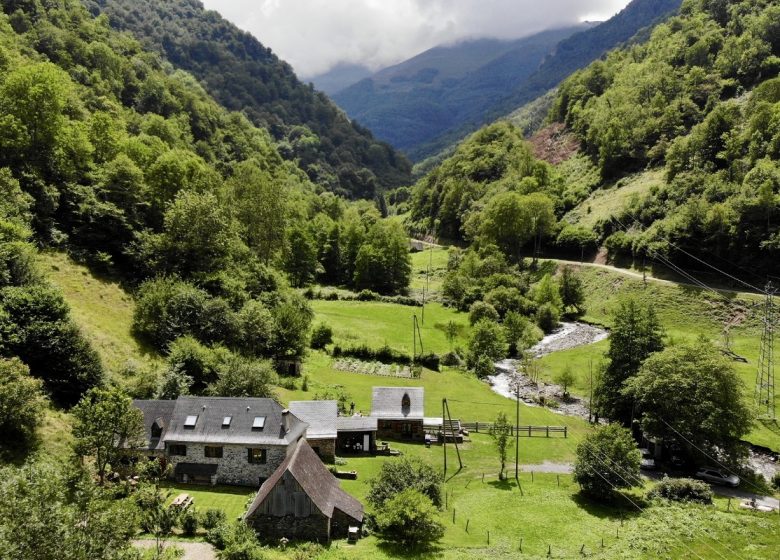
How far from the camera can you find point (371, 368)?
261ft

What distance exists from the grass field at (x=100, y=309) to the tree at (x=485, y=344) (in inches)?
1871

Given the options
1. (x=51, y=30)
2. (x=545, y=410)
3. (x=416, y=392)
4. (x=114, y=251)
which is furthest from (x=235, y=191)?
(x=51, y=30)

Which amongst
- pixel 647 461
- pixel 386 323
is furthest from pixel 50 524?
pixel 386 323

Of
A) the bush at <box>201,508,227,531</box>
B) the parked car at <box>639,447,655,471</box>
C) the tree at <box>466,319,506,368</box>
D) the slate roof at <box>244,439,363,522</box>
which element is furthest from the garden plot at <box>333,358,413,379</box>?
the bush at <box>201,508,227,531</box>

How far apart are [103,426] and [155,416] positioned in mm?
8498

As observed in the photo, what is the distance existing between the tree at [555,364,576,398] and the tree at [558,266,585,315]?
115 feet

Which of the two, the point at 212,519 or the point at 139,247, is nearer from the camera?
the point at 212,519

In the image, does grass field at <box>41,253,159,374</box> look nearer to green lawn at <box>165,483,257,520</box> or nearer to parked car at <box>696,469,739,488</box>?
green lawn at <box>165,483,257,520</box>

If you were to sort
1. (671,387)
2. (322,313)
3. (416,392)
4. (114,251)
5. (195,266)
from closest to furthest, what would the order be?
1. (671,387)
2. (416,392)
3. (114,251)
4. (195,266)
5. (322,313)

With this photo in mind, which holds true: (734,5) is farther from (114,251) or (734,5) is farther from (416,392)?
(114,251)

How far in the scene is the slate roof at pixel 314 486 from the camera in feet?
122

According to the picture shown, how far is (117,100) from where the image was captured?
138 metres

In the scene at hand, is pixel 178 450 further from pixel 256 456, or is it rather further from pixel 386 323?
pixel 386 323

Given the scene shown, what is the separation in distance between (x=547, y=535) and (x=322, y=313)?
6452 centimetres
